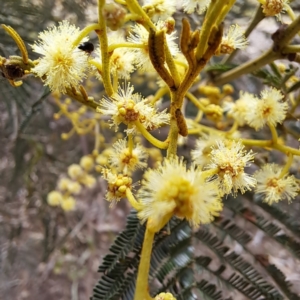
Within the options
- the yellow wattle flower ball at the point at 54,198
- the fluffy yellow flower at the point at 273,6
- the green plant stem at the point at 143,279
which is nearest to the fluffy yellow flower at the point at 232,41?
the fluffy yellow flower at the point at 273,6

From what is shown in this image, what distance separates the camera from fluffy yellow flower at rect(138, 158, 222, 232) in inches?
15.0

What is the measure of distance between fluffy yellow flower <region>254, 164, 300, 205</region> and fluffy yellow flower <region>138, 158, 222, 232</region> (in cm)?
25

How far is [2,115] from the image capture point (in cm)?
114

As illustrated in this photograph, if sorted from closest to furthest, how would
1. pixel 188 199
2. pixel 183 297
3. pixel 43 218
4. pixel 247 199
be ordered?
pixel 188 199 < pixel 183 297 < pixel 247 199 < pixel 43 218

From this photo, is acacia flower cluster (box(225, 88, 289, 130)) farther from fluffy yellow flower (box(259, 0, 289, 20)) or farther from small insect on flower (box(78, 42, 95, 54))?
small insect on flower (box(78, 42, 95, 54))

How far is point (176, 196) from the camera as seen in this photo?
382 mm

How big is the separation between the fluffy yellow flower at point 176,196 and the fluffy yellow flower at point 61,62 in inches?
6.6

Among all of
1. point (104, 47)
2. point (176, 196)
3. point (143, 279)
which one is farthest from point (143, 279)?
point (104, 47)

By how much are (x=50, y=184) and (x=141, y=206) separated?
3.10 feet

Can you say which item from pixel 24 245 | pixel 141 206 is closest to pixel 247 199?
pixel 141 206

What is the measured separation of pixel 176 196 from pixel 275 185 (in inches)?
12.1

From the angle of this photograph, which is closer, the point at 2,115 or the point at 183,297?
the point at 183,297

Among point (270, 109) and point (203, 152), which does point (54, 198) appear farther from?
point (270, 109)

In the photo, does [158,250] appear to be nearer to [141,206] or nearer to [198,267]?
[198,267]
